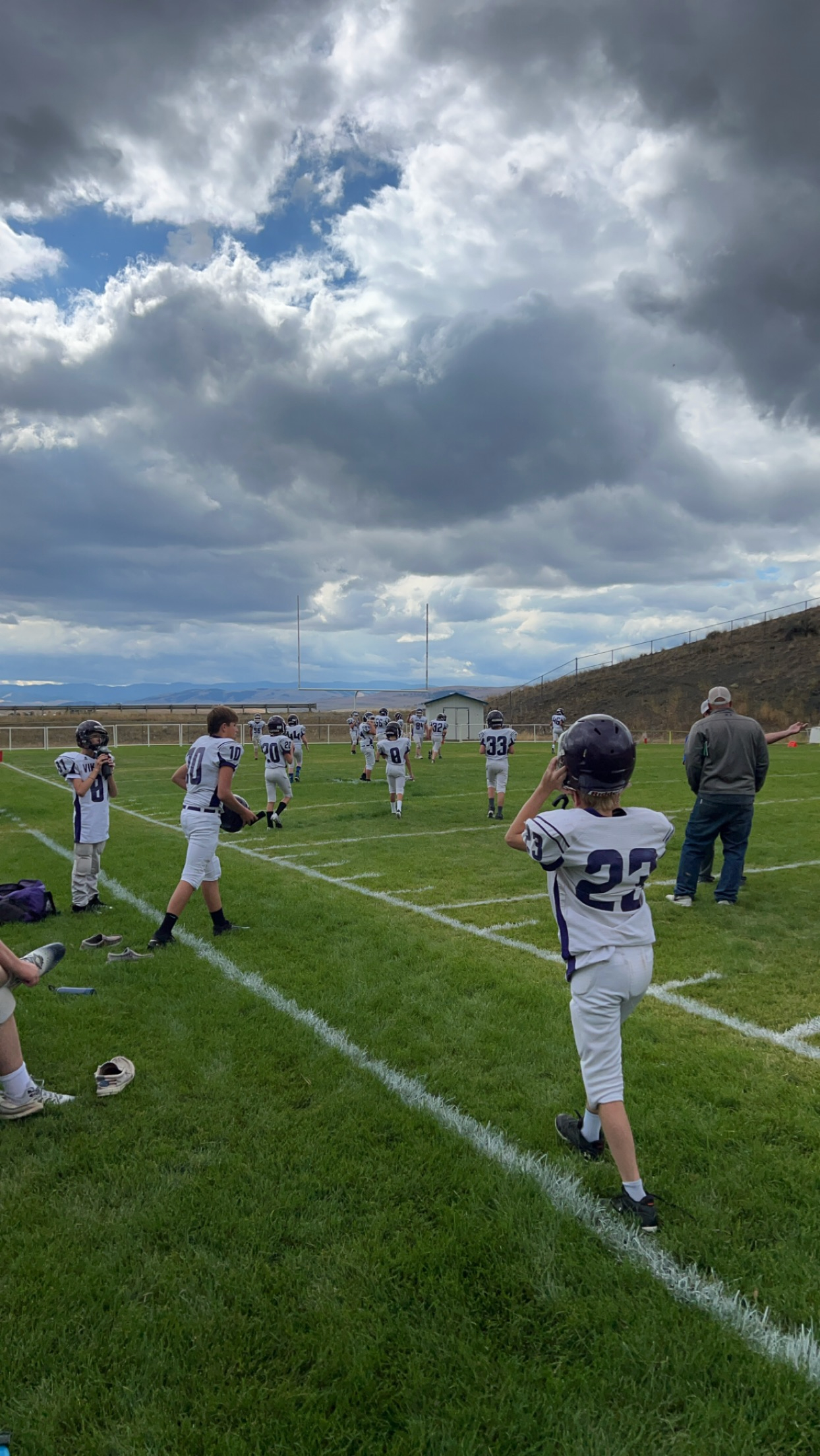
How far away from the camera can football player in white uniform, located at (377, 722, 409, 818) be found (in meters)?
14.9

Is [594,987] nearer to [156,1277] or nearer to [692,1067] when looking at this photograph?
[692,1067]

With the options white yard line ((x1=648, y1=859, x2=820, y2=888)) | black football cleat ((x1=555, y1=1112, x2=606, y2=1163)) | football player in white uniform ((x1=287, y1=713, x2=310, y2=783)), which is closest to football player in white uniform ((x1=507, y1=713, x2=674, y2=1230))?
black football cleat ((x1=555, y1=1112, x2=606, y2=1163))

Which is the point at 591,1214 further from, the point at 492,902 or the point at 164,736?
the point at 164,736

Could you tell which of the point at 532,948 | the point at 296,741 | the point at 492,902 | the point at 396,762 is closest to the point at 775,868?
the point at 492,902

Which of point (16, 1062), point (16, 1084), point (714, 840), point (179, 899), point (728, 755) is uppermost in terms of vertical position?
point (728, 755)

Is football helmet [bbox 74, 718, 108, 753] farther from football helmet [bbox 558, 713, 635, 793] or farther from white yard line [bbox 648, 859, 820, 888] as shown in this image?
white yard line [bbox 648, 859, 820, 888]

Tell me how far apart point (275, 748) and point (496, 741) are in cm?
432

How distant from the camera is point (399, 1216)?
3195 millimetres

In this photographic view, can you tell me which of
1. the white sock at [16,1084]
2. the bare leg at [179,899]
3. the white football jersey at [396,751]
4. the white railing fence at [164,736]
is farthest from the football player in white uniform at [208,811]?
the white railing fence at [164,736]

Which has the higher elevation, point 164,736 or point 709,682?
point 709,682

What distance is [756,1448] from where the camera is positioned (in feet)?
7.29

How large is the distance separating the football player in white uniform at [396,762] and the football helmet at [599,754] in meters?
11.3

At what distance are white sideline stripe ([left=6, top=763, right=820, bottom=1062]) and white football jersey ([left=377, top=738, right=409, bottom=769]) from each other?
376 cm

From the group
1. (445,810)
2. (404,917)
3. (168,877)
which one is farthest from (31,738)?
(404,917)
